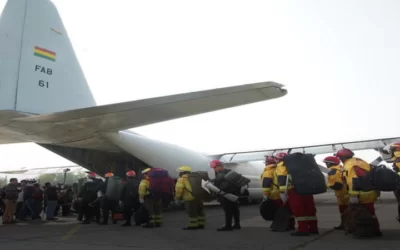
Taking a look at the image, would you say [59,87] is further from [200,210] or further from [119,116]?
[200,210]

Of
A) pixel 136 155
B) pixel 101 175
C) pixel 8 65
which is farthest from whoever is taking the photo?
pixel 101 175

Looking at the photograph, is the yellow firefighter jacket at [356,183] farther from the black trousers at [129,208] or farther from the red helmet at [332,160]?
the black trousers at [129,208]

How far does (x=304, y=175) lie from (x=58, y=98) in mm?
7429

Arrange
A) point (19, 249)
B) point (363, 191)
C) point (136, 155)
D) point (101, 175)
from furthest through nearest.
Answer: point (101, 175), point (136, 155), point (363, 191), point (19, 249)

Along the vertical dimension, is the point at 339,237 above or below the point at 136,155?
below

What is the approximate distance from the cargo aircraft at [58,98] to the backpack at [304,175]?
4.89 feet

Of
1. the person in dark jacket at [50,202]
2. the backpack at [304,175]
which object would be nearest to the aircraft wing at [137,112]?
the backpack at [304,175]

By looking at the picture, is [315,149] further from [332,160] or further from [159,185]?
[159,185]

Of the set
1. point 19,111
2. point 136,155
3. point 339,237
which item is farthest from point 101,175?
point 339,237

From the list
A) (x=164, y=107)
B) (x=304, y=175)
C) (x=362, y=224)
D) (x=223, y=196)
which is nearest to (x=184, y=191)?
(x=223, y=196)

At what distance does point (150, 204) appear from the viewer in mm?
8836

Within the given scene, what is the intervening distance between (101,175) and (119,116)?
7081mm

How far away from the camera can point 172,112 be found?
26.9 ft

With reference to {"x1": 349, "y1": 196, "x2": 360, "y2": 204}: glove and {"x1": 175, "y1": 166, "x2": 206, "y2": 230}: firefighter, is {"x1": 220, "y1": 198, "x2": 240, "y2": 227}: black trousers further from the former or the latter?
{"x1": 349, "y1": 196, "x2": 360, "y2": 204}: glove
